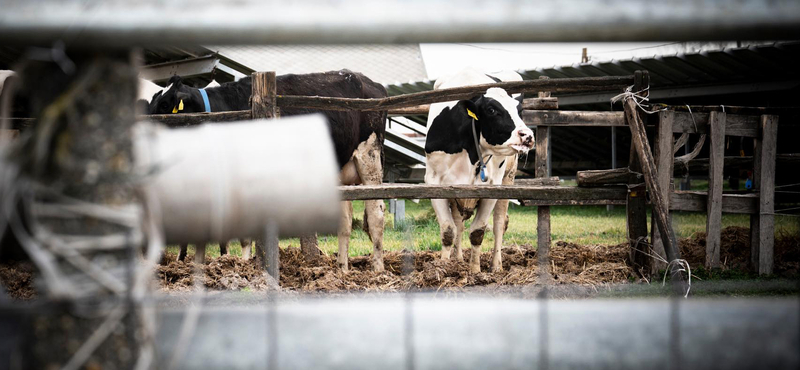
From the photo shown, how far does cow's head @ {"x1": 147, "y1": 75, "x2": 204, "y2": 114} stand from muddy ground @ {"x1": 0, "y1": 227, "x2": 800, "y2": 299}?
1.47m

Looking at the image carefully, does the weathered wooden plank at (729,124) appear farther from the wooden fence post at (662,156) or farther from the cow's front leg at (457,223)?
the cow's front leg at (457,223)

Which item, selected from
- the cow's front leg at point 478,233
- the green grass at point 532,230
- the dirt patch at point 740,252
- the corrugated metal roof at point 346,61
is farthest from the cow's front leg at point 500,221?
the corrugated metal roof at point 346,61

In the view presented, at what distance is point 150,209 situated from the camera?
1382 mm

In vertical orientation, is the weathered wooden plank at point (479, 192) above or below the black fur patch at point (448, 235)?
above

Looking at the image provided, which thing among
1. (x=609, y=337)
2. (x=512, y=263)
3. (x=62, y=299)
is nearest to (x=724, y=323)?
(x=609, y=337)

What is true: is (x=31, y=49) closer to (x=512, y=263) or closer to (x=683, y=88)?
(x=512, y=263)

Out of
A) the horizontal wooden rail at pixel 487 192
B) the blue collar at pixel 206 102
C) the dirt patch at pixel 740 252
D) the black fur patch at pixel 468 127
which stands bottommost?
the dirt patch at pixel 740 252

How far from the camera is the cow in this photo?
6.49 meters

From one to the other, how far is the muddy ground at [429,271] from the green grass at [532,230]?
0.79 metres

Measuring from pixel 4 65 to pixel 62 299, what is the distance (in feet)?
35.1

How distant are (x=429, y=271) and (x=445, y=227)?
1139mm

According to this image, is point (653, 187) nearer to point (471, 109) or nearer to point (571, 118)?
point (571, 118)

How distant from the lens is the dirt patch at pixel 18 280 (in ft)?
15.2

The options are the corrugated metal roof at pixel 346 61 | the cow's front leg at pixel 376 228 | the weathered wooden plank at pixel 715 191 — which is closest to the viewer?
the weathered wooden plank at pixel 715 191
